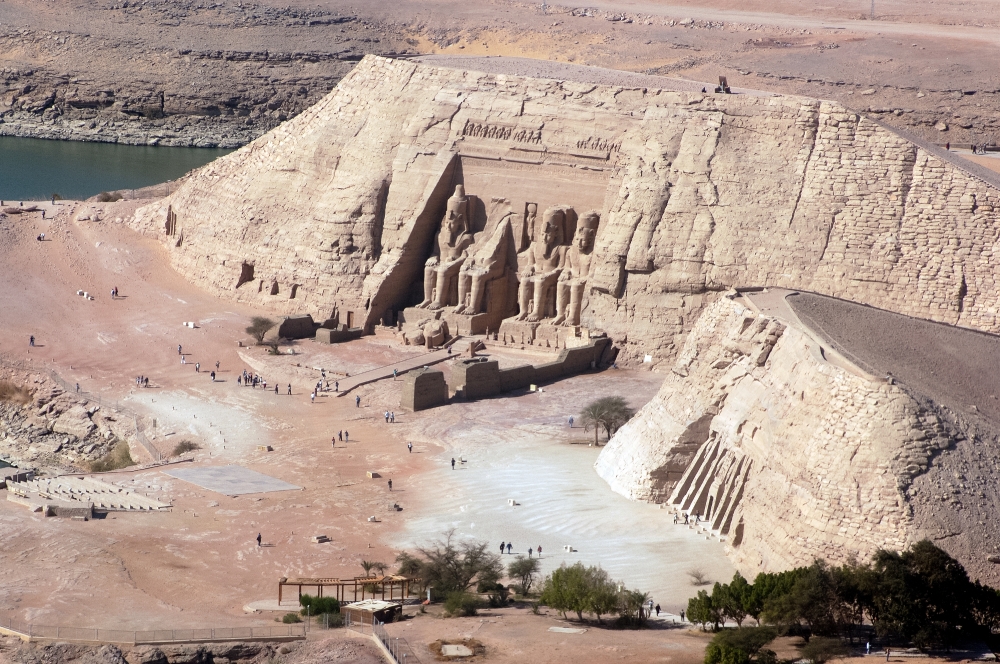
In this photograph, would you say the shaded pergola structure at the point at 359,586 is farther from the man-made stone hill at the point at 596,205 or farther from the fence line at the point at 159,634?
the man-made stone hill at the point at 596,205

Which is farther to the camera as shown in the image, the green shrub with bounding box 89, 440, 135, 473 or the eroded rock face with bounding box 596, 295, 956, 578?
the green shrub with bounding box 89, 440, 135, 473

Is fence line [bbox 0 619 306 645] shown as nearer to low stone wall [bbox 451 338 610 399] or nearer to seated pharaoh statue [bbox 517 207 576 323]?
low stone wall [bbox 451 338 610 399]

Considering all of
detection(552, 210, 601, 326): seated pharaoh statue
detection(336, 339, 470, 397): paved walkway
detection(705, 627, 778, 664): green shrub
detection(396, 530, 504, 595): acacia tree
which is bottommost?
detection(705, 627, 778, 664): green shrub

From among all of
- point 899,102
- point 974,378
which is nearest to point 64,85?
point 899,102

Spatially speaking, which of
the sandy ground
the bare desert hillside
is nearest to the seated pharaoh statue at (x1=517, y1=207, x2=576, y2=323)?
the sandy ground

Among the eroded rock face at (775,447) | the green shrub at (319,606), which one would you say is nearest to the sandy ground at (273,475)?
the green shrub at (319,606)
